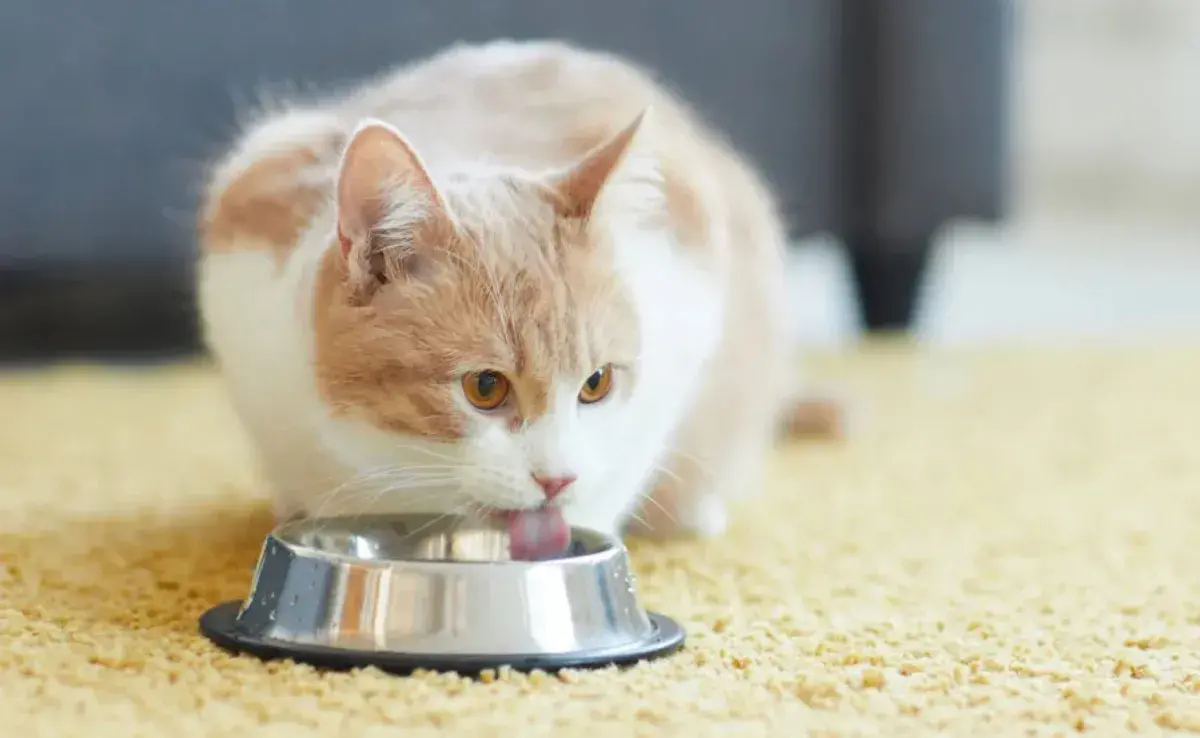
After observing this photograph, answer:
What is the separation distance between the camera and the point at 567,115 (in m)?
1.66

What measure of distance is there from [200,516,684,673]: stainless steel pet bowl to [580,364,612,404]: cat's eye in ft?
0.60

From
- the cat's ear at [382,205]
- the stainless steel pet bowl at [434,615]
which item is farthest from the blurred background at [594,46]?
the stainless steel pet bowl at [434,615]

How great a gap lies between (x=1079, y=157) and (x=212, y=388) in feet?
10.4

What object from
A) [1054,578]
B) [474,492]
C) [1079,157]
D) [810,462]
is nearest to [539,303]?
[474,492]

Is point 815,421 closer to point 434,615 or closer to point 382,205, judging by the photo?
point 382,205

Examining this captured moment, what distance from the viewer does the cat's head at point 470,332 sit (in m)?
1.30

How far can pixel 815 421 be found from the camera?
2.47 m

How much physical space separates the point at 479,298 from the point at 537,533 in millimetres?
213

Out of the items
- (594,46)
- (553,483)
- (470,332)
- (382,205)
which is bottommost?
(553,483)

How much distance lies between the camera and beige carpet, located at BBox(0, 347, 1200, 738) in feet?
3.44

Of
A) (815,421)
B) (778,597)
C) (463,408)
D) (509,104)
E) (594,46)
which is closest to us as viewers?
(463,408)

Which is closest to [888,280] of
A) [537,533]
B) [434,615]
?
[537,533]

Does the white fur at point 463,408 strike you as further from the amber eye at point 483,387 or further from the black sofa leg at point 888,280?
the black sofa leg at point 888,280

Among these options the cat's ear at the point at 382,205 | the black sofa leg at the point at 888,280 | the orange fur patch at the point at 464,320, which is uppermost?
the black sofa leg at the point at 888,280
